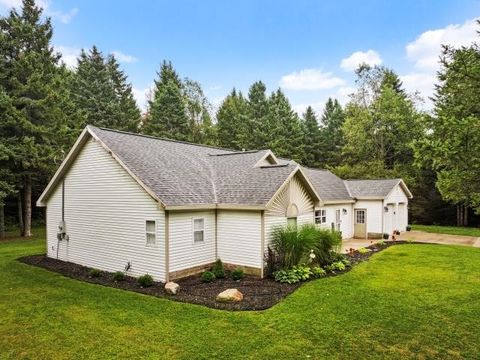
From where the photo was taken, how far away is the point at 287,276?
11969 millimetres

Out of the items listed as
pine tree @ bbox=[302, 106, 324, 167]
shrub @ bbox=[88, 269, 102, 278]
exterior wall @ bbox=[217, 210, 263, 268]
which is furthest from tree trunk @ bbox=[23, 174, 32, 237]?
pine tree @ bbox=[302, 106, 324, 167]

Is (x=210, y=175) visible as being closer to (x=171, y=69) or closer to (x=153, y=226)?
(x=153, y=226)

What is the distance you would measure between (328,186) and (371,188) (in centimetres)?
344

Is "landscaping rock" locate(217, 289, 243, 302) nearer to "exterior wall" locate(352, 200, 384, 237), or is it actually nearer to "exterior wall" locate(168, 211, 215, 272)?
"exterior wall" locate(168, 211, 215, 272)

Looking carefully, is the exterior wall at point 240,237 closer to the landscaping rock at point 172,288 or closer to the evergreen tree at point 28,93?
the landscaping rock at point 172,288

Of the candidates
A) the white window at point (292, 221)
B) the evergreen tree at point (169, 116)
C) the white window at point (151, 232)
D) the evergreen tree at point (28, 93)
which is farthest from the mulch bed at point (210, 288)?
the evergreen tree at point (169, 116)

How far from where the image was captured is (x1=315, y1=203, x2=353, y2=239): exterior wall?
20.3m

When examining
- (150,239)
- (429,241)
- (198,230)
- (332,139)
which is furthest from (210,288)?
(332,139)

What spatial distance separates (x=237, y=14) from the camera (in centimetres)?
2078

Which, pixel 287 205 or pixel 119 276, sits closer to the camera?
pixel 119 276

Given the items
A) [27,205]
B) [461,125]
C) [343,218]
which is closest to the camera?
[461,125]

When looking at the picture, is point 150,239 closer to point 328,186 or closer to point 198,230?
point 198,230

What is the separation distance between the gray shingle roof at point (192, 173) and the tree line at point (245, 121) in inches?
237

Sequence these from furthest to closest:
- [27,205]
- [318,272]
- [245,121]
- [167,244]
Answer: [245,121], [27,205], [318,272], [167,244]
